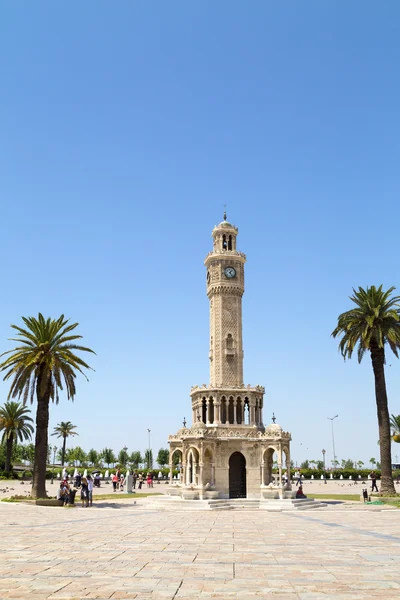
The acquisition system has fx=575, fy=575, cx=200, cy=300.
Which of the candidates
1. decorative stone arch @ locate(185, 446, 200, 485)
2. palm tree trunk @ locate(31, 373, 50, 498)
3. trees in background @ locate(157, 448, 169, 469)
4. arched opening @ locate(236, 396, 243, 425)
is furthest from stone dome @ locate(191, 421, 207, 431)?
trees in background @ locate(157, 448, 169, 469)

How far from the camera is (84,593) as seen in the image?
11.2m

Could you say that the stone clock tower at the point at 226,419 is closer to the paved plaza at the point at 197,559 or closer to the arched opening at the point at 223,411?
the arched opening at the point at 223,411

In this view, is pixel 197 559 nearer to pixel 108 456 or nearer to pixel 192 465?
pixel 192 465

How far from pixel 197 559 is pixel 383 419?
1162 inches

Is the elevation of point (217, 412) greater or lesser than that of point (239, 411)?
lesser

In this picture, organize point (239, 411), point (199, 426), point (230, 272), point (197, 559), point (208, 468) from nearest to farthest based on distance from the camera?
point (197, 559) < point (199, 426) < point (208, 468) < point (239, 411) < point (230, 272)

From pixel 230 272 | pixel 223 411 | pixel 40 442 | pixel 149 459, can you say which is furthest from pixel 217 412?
pixel 149 459

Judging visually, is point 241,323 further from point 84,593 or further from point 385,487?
point 84,593

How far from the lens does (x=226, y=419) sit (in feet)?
151

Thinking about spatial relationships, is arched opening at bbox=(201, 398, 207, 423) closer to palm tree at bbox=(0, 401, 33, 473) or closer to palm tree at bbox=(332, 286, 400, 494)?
palm tree at bbox=(332, 286, 400, 494)

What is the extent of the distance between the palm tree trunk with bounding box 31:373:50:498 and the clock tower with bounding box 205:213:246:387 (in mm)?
14875

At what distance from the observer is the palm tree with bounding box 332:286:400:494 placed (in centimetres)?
4144

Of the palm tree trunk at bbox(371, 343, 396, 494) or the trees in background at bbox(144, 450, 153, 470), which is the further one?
the trees in background at bbox(144, 450, 153, 470)

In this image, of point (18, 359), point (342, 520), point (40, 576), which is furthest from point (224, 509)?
point (40, 576)
